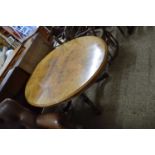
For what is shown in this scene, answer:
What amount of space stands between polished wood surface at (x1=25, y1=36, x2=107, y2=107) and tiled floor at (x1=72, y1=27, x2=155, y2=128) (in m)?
0.60

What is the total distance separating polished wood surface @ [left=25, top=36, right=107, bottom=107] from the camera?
170 cm

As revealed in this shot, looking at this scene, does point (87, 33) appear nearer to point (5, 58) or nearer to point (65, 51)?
point (65, 51)

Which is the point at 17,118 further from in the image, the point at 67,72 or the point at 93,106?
the point at 93,106

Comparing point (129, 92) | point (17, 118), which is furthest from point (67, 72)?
point (129, 92)

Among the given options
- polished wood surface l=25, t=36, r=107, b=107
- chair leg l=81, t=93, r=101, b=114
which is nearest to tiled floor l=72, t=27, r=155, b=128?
chair leg l=81, t=93, r=101, b=114

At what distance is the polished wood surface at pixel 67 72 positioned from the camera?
1.70m

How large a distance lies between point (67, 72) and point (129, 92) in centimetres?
76

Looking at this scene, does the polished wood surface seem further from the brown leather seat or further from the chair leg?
the chair leg

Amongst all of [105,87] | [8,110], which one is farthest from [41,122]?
[105,87]

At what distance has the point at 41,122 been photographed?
5.50ft

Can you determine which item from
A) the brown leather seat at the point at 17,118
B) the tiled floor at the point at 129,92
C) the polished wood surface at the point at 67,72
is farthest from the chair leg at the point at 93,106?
the brown leather seat at the point at 17,118

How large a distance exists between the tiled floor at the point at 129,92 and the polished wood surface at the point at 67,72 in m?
0.60

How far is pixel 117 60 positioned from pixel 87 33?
0.51 m

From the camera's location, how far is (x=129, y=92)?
2.29 m
